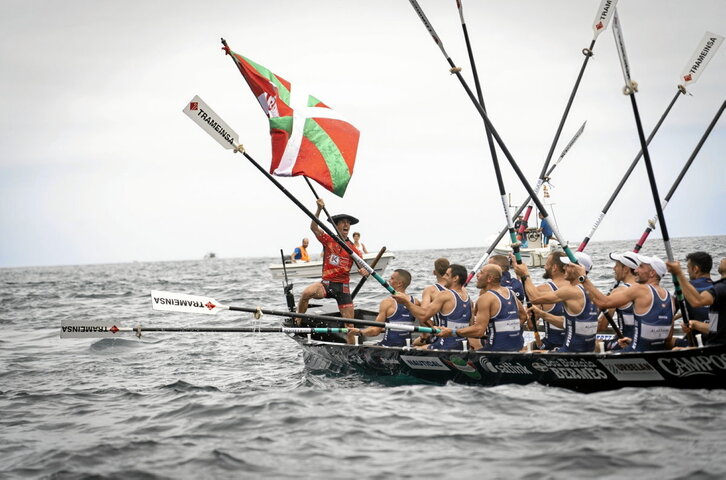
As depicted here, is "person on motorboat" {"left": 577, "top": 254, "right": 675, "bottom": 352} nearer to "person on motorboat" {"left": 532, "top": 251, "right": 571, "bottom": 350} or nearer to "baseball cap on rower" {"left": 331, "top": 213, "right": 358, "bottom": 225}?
"person on motorboat" {"left": 532, "top": 251, "right": 571, "bottom": 350}

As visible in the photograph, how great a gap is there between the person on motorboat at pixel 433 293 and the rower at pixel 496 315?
2.66 feet

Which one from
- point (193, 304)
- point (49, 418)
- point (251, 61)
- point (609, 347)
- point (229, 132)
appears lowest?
point (49, 418)

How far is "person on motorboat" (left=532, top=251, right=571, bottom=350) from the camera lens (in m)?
9.86

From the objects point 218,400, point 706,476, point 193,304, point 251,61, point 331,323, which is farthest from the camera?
point 331,323

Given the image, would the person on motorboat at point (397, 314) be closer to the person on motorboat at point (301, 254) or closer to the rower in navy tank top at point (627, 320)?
the rower in navy tank top at point (627, 320)

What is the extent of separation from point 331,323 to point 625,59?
6945 mm

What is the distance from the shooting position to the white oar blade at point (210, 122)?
11.1m

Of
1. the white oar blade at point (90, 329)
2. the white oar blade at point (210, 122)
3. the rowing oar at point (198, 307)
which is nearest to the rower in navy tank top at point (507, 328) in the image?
the rowing oar at point (198, 307)

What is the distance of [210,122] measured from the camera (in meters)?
11.4

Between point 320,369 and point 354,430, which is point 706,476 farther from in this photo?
point 320,369

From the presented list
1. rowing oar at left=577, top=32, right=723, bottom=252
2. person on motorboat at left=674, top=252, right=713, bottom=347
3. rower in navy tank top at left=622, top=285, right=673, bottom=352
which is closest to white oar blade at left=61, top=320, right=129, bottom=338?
rower in navy tank top at left=622, top=285, right=673, bottom=352

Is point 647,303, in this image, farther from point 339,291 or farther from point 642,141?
point 339,291

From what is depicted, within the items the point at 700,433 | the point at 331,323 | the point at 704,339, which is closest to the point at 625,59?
the point at 704,339

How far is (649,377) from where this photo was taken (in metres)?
8.57
